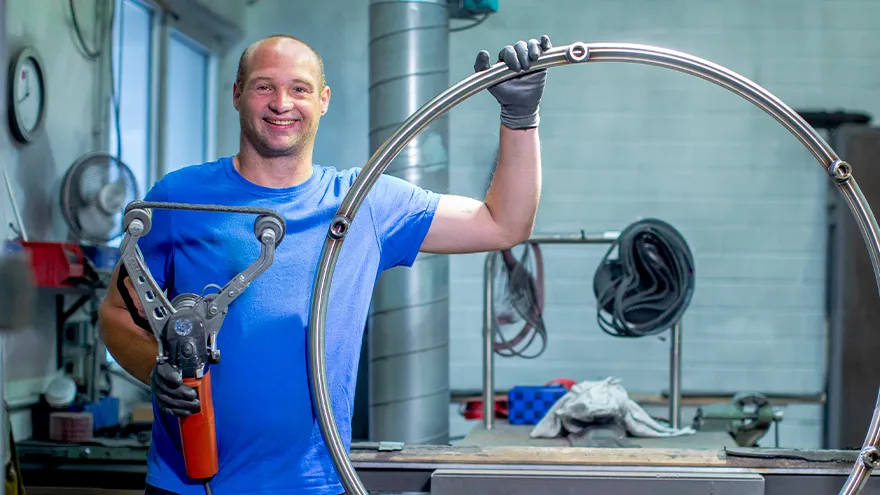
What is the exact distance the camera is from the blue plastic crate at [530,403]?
3669 millimetres

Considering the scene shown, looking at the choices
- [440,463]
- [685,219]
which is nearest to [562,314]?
[685,219]

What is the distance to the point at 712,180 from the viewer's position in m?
5.20

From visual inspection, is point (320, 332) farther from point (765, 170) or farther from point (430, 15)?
point (765, 170)

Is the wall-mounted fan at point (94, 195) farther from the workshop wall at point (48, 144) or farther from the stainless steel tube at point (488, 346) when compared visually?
the stainless steel tube at point (488, 346)

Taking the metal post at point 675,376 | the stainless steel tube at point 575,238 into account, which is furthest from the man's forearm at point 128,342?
the metal post at point 675,376

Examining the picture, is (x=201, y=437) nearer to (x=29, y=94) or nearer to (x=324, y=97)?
(x=324, y=97)

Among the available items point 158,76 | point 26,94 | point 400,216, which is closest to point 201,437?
point 400,216

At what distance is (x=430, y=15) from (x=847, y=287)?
230cm

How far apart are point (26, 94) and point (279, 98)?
8.27 feet

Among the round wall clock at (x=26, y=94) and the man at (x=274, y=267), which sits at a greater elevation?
the round wall clock at (x=26, y=94)

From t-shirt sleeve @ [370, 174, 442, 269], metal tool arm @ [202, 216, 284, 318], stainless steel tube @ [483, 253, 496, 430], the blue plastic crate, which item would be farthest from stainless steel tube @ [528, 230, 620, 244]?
metal tool arm @ [202, 216, 284, 318]

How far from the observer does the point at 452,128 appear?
5.31 meters

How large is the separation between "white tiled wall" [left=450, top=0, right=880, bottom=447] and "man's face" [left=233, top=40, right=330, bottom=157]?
368 cm

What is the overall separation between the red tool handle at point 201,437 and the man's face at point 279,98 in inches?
17.3
